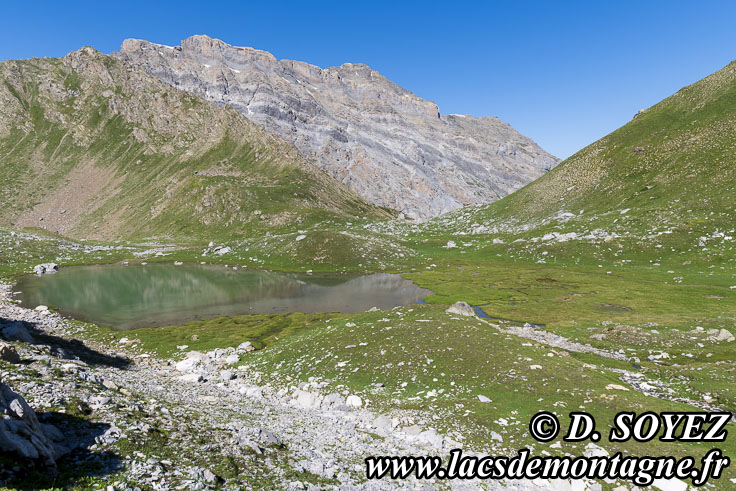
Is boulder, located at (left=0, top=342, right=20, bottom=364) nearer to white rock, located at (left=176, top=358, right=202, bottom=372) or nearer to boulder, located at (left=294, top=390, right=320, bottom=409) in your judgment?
white rock, located at (left=176, top=358, right=202, bottom=372)

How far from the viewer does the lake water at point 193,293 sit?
63312 millimetres

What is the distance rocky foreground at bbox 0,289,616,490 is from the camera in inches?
443

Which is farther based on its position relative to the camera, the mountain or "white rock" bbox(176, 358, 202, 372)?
the mountain

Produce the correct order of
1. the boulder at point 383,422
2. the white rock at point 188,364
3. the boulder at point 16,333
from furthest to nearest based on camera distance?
the white rock at point 188,364
the boulder at point 16,333
the boulder at point 383,422

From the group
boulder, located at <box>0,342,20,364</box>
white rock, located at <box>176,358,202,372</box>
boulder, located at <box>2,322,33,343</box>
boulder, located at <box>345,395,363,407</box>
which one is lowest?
white rock, located at <box>176,358,202,372</box>

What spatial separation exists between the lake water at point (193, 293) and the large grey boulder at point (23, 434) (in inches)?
1939

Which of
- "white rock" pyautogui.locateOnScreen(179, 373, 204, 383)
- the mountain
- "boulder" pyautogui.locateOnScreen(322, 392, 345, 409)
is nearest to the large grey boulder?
"boulder" pyautogui.locateOnScreen(322, 392, 345, 409)

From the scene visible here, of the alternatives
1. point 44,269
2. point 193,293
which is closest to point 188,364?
point 193,293

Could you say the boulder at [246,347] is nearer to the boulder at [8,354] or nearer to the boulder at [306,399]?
the boulder at [306,399]

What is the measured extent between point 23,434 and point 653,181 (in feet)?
506

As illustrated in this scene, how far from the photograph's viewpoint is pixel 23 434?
10688 mm

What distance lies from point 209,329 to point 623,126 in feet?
610

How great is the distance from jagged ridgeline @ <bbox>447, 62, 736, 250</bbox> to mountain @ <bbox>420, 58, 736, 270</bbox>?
0.27 metres

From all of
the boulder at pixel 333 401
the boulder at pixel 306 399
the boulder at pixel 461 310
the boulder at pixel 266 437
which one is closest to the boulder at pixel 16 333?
the boulder at pixel 306 399
